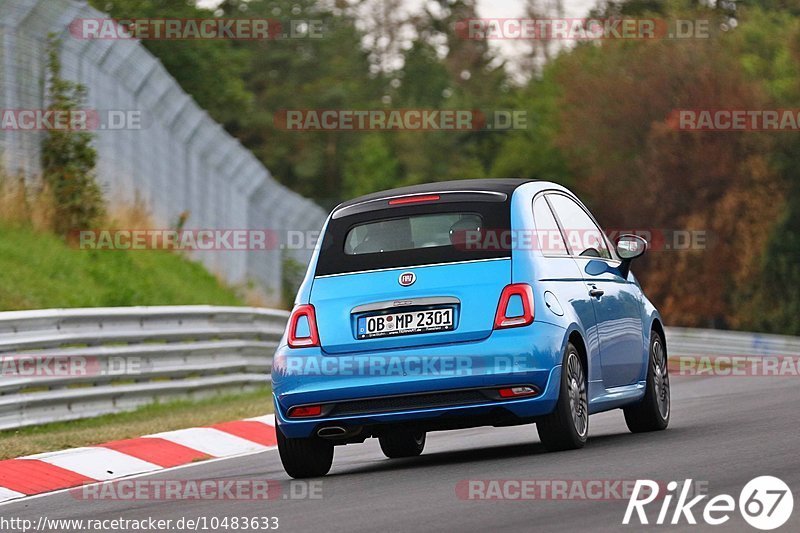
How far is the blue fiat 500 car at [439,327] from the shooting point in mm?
9781

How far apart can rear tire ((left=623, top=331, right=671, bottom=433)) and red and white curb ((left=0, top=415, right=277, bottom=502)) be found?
3.01 m

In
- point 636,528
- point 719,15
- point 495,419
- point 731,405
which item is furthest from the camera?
point 719,15

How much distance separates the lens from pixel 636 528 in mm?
7086

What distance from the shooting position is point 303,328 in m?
10.2

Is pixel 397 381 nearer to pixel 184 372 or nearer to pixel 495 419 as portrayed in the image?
pixel 495 419

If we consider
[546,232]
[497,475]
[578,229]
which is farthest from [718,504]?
[578,229]

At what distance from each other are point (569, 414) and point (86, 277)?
13.0m

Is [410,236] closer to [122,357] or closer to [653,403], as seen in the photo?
[653,403]

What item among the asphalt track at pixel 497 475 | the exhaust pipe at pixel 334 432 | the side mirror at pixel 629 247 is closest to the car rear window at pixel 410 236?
the exhaust pipe at pixel 334 432

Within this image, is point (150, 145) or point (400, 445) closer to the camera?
point (400, 445)

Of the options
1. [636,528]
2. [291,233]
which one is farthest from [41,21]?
[636,528]

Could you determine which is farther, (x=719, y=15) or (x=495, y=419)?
(x=719, y=15)

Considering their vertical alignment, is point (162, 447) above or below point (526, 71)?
below

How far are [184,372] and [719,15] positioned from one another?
2442 inches
